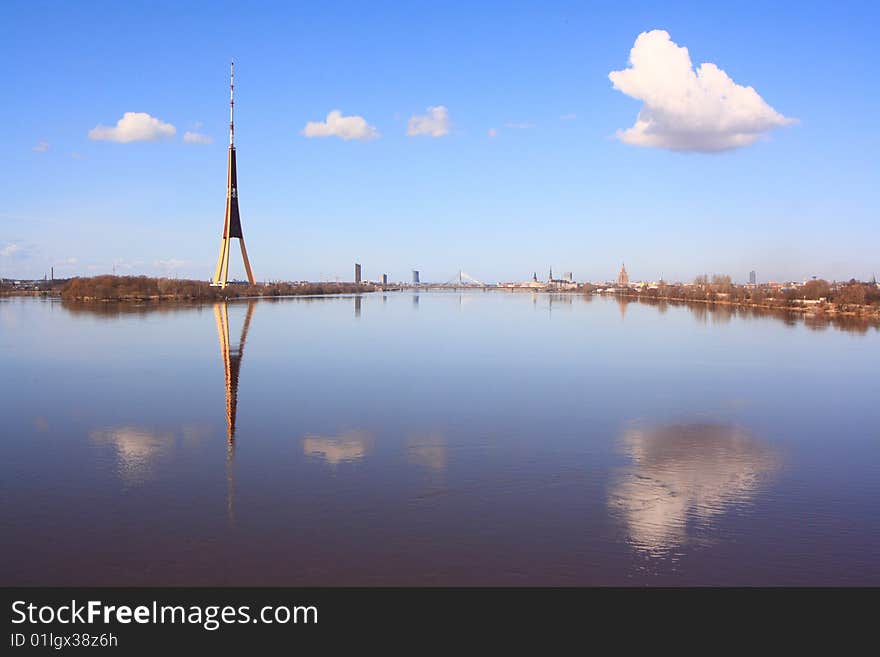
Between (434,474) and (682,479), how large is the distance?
1.91m

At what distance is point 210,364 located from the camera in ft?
39.2

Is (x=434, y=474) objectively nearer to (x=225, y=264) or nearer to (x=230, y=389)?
(x=230, y=389)

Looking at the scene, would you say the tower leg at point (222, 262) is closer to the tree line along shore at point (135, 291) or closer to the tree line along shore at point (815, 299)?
the tree line along shore at point (135, 291)

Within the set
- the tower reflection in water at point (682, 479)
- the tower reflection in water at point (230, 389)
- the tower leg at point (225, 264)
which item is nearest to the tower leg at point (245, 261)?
the tower leg at point (225, 264)

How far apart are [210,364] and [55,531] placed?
789cm

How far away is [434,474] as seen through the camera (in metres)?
5.49

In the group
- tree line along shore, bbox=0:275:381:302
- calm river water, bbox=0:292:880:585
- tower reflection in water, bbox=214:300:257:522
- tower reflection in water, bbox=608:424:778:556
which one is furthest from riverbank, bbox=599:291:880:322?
tree line along shore, bbox=0:275:381:302

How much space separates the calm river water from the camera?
387 centimetres

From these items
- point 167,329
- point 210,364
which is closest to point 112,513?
point 210,364

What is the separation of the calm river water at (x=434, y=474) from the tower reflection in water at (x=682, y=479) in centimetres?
3

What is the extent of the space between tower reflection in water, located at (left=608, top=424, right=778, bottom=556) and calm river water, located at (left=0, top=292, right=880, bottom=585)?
3 centimetres

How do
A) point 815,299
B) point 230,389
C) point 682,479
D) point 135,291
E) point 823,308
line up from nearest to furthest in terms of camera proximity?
point 682,479 → point 230,389 → point 823,308 → point 135,291 → point 815,299

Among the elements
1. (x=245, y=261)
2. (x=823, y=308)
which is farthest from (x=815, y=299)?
(x=245, y=261)
